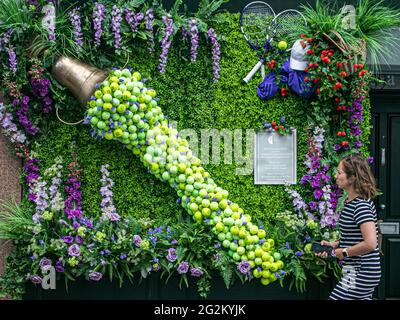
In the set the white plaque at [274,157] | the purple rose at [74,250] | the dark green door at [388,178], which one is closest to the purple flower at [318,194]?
the white plaque at [274,157]

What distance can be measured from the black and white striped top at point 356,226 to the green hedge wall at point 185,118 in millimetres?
1735

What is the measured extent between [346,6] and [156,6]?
6.61 ft

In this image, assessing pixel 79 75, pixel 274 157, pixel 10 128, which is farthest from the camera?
pixel 274 157

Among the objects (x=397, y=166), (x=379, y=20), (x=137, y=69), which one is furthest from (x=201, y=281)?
(x=379, y=20)

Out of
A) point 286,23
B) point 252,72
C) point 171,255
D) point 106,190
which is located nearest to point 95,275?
point 171,255

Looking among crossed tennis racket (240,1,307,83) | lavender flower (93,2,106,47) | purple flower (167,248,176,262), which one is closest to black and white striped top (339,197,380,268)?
purple flower (167,248,176,262)

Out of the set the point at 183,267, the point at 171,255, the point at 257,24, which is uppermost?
the point at 257,24

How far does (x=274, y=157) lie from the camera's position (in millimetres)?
5531

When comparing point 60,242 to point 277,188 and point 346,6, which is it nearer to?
point 277,188

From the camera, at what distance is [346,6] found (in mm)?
5293

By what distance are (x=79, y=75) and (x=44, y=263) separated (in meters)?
1.92

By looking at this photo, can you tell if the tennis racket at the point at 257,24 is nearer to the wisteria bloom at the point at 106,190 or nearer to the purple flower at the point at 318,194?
the purple flower at the point at 318,194

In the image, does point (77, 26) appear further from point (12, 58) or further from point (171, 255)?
point (171, 255)

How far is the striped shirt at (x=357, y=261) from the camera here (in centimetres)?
371
